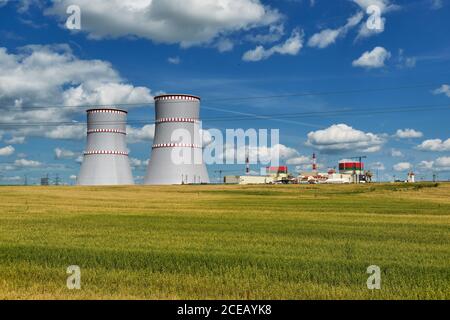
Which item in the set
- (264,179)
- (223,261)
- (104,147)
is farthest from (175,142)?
(264,179)

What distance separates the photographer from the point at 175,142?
6031cm

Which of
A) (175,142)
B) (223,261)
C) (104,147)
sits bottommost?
(223,261)

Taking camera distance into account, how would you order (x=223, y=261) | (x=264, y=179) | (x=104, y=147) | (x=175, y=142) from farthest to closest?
1. (x=264, y=179)
2. (x=104, y=147)
3. (x=175, y=142)
4. (x=223, y=261)

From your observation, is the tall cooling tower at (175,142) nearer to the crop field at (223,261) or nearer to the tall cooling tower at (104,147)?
the tall cooling tower at (104,147)

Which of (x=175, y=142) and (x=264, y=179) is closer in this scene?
(x=175, y=142)

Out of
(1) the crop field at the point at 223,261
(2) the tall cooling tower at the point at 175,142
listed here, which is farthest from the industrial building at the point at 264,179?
(1) the crop field at the point at 223,261

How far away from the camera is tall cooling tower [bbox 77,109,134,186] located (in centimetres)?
6481

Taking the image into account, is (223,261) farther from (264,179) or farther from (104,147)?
(264,179)

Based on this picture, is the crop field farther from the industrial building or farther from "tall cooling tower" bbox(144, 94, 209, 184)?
the industrial building

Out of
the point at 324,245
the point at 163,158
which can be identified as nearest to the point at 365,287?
the point at 324,245

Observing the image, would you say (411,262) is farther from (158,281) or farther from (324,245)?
(158,281)

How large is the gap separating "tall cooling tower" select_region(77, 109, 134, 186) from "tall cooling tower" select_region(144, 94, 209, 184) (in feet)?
18.3

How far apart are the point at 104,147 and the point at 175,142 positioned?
35.5 feet

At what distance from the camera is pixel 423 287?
312 inches
